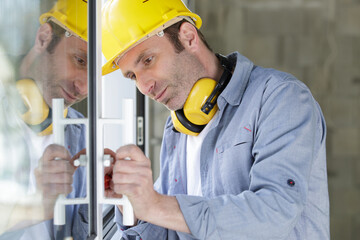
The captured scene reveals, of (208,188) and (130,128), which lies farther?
(208,188)

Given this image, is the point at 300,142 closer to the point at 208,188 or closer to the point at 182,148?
the point at 208,188

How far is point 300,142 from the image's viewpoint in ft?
3.28

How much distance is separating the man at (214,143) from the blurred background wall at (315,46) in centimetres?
106

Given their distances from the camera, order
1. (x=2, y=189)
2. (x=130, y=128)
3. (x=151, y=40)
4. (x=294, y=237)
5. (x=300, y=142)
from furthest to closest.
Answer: (x=151, y=40) → (x=294, y=237) → (x=300, y=142) → (x=130, y=128) → (x=2, y=189)

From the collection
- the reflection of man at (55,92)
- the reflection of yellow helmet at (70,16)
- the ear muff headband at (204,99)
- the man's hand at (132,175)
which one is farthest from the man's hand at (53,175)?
the ear muff headband at (204,99)

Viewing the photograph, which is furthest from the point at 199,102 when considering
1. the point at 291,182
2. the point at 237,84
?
the point at 291,182

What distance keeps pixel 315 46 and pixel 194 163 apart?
1449 millimetres

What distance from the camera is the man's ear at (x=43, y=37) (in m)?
0.53

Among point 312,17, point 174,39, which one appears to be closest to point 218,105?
point 174,39

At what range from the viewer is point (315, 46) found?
7.89 feet

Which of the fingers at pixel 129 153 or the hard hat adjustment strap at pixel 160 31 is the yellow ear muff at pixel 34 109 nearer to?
the fingers at pixel 129 153

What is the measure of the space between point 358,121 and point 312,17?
0.77 m

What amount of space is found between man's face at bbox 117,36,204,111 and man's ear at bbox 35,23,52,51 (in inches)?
27.0

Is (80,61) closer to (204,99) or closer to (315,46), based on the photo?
(204,99)
